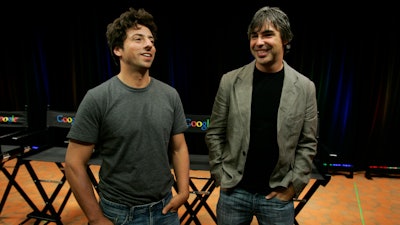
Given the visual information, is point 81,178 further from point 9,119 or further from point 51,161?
point 9,119

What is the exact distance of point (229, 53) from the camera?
168 inches

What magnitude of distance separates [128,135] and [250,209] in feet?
2.48

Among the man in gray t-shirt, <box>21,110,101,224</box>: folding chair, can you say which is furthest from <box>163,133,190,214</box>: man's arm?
<box>21,110,101,224</box>: folding chair

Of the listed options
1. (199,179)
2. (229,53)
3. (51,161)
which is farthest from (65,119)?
(229,53)

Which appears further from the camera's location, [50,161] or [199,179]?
[199,179]

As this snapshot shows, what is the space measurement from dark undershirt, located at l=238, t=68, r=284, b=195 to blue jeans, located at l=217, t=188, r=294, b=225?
0.04 m

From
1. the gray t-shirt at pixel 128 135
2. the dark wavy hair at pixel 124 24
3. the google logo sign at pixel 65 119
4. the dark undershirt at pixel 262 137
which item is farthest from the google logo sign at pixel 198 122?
the dark wavy hair at pixel 124 24

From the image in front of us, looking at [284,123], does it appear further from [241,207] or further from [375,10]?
[375,10]

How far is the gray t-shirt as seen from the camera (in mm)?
1296

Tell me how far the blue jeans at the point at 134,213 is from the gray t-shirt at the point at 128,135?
0.09ft

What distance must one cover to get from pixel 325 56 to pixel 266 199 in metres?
3.12

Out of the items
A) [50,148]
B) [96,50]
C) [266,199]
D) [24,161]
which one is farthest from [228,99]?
[96,50]

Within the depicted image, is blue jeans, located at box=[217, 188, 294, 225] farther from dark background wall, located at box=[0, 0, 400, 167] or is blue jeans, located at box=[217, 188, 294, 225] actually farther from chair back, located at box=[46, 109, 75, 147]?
dark background wall, located at box=[0, 0, 400, 167]

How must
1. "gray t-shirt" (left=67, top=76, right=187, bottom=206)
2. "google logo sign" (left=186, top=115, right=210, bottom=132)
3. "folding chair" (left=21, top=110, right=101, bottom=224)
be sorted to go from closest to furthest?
"gray t-shirt" (left=67, top=76, right=187, bottom=206) < "folding chair" (left=21, top=110, right=101, bottom=224) < "google logo sign" (left=186, top=115, right=210, bottom=132)
